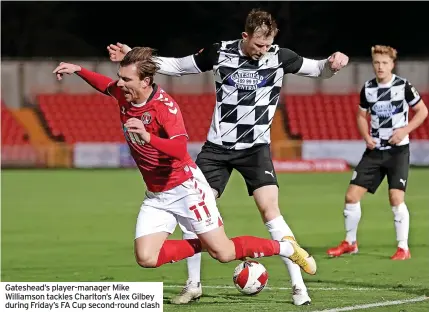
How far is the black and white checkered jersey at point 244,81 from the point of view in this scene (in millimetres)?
8812

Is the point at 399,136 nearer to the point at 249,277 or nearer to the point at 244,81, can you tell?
the point at 244,81

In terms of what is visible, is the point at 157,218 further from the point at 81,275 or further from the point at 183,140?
the point at 81,275

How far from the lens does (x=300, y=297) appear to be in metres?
8.45

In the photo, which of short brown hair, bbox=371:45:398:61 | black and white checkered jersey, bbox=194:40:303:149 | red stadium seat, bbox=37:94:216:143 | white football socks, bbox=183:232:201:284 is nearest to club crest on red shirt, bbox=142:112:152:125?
black and white checkered jersey, bbox=194:40:303:149

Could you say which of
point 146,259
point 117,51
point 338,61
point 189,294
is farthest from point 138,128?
point 338,61

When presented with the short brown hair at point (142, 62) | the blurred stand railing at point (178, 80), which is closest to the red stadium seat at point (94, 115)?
the blurred stand railing at point (178, 80)

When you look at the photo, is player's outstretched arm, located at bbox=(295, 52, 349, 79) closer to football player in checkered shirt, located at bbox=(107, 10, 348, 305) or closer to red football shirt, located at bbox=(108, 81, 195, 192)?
football player in checkered shirt, located at bbox=(107, 10, 348, 305)

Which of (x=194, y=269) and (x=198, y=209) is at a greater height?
(x=198, y=209)

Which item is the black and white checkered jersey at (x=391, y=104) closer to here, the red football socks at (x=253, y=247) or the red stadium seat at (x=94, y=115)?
the red football socks at (x=253, y=247)

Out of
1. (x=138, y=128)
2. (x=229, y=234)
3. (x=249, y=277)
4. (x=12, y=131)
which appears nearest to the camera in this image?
Result: (x=138, y=128)

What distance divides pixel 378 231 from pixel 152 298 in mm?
7651

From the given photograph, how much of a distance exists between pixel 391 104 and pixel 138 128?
17.2 feet

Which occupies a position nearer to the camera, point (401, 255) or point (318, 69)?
point (318, 69)

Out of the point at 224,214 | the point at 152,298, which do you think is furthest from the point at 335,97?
the point at 152,298
